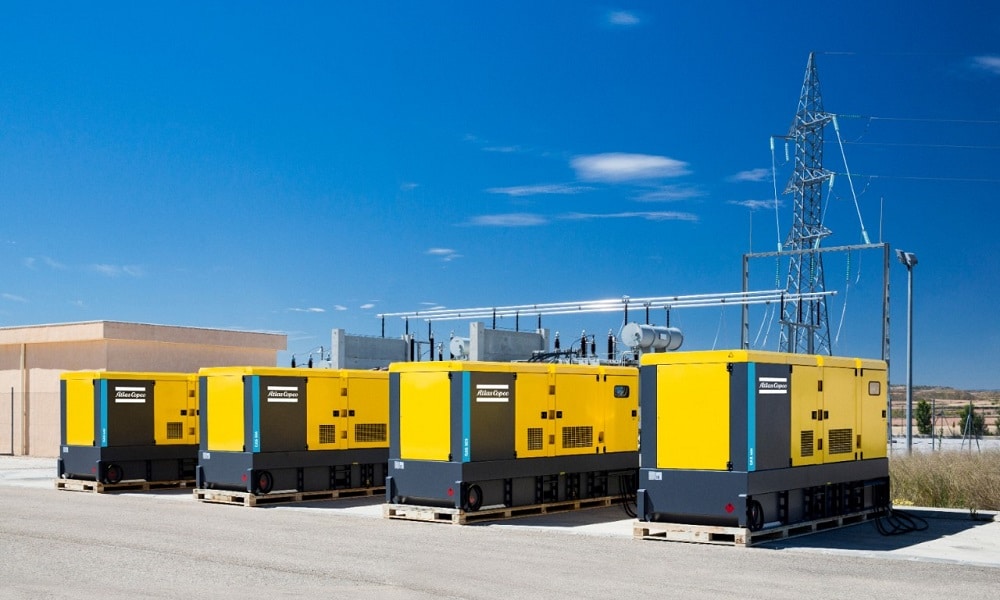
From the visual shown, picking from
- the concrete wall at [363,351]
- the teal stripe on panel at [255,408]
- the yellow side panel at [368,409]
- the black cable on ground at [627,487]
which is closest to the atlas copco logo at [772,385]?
the black cable on ground at [627,487]

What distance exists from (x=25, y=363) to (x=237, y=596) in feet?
90.3

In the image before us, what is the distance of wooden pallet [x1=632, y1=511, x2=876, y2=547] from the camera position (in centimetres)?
1327

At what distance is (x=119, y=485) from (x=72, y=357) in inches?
478

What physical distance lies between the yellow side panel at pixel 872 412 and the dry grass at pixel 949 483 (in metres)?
1.67

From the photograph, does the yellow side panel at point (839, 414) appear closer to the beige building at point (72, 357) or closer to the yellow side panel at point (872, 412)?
the yellow side panel at point (872, 412)

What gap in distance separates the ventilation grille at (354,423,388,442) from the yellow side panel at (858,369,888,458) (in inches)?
338

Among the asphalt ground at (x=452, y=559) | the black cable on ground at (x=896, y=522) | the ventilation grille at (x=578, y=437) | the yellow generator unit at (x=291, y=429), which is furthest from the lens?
the yellow generator unit at (x=291, y=429)

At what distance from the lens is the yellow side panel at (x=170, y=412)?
22484 mm

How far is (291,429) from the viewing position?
1916 centimetres

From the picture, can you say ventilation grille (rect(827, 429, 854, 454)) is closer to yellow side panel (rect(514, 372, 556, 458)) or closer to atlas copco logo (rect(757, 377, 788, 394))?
atlas copco logo (rect(757, 377, 788, 394))

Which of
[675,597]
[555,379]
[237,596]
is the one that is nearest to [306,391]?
[555,379]

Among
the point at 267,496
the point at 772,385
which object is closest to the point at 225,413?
the point at 267,496

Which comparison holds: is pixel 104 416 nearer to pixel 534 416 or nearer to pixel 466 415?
pixel 466 415

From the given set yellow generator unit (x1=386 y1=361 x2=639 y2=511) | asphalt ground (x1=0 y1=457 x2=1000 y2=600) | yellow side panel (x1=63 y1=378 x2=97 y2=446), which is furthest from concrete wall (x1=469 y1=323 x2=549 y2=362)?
asphalt ground (x1=0 y1=457 x2=1000 y2=600)
